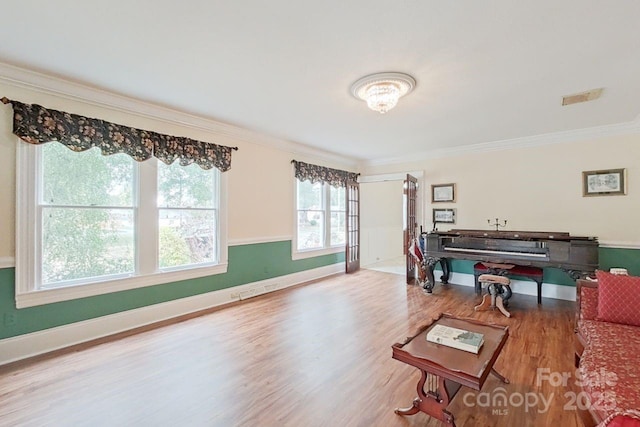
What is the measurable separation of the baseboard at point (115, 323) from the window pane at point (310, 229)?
103 centimetres

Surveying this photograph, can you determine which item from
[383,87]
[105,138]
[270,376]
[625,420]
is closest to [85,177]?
[105,138]

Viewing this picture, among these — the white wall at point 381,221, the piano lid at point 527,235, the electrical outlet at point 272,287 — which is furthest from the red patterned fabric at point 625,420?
the white wall at point 381,221

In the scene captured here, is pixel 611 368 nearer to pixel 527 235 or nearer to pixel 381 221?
pixel 527 235

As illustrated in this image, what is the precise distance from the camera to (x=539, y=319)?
355cm

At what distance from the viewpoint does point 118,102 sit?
310 centimetres

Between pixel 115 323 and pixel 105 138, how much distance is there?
1982 mm

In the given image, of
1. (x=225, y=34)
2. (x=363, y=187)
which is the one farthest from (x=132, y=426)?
(x=363, y=187)

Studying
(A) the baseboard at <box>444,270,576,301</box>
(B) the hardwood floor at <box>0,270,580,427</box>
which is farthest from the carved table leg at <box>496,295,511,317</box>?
(A) the baseboard at <box>444,270,576,301</box>

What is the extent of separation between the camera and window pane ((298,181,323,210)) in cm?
554

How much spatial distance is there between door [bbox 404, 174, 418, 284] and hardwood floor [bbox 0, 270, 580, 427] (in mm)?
1654

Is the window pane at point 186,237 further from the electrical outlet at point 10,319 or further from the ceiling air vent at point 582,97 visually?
the ceiling air vent at point 582,97

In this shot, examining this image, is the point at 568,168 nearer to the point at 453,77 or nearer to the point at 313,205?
the point at 453,77

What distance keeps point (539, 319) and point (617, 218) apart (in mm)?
1988

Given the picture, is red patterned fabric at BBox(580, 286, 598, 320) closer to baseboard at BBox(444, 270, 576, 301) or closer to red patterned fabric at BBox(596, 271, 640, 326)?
red patterned fabric at BBox(596, 271, 640, 326)
